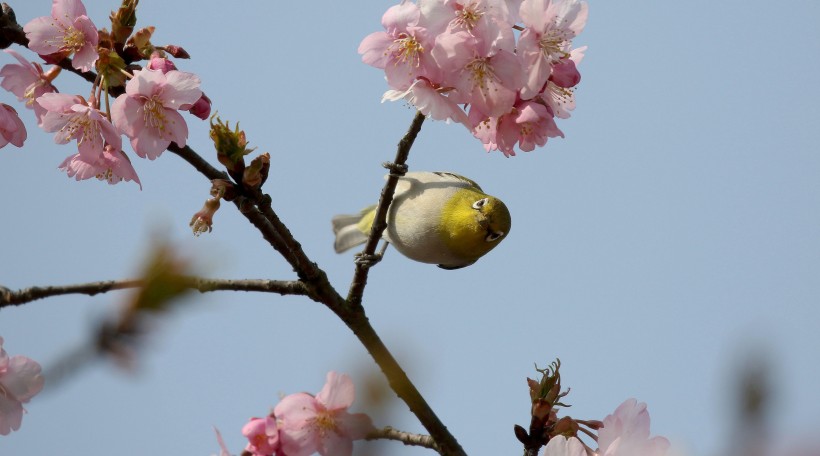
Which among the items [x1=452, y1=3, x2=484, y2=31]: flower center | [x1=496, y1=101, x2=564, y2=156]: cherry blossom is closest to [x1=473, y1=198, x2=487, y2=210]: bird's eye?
[x1=496, y1=101, x2=564, y2=156]: cherry blossom

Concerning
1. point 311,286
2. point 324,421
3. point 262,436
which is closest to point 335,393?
point 324,421

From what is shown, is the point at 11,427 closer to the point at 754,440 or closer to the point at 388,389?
the point at 388,389

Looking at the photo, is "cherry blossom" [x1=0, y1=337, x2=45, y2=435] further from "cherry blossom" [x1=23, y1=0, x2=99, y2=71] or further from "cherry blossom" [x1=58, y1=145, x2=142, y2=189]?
"cherry blossom" [x1=23, y1=0, x2=99, y2=71]

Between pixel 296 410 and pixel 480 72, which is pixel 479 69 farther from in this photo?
pixel 296 410

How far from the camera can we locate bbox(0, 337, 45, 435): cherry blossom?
2.94 m

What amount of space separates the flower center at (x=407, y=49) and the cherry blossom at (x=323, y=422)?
153 cm

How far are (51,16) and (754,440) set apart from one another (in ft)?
11.9

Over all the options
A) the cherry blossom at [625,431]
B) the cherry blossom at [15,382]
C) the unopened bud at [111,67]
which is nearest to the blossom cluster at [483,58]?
the unopened bud at [111,67]

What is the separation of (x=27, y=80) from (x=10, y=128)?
25 cm

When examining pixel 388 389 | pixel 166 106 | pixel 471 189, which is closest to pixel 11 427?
pixel 166 106

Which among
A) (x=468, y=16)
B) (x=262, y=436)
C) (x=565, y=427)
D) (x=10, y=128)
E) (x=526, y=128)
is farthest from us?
(x=526, y=128)

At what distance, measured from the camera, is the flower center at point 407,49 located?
3900 mm

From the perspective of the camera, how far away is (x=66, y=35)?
3684 millimetres

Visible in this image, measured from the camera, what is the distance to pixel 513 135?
424 centimetres
